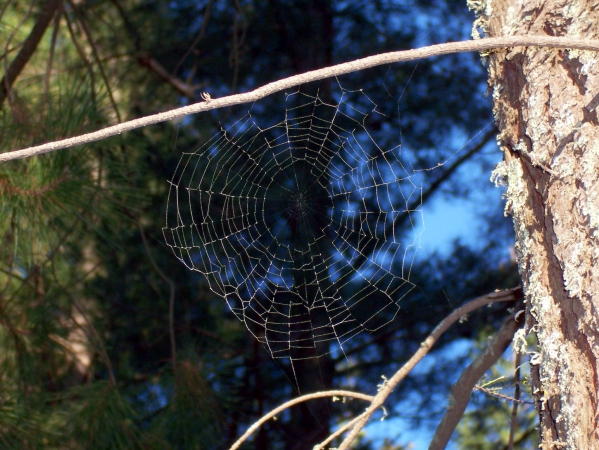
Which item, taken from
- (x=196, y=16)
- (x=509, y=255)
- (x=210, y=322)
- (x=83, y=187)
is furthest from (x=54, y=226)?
(x=509, y=255)

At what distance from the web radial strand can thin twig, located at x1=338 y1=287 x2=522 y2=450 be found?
0.72m

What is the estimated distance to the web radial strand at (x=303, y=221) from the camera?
1789mm

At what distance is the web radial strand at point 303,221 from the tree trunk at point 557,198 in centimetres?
99

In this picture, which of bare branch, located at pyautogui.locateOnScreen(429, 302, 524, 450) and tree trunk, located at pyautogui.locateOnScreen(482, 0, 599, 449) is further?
bare branch, located at pyautogui.locateOnScreen(429, 302, 524, 450)

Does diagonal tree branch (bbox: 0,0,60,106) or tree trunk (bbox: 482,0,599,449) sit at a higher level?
diagonal tree branch (bbox: 0,0,60,106)

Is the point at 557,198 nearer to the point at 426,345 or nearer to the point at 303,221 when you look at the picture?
the point at 426,345

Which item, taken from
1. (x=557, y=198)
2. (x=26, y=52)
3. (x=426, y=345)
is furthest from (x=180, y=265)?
(x=557, y=198)

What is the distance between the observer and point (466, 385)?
1062 millimetres

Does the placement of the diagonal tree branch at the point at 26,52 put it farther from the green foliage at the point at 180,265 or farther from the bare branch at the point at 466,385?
the bare branch at the point at 466,385

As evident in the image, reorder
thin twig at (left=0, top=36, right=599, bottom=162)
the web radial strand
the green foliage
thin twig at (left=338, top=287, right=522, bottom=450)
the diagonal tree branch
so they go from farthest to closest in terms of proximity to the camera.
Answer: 1. the web radial strand
2. the green foliage
3. the diagonal tree branch
4. thin twig at (left=338, top=287, right=522, bottom=450)
5. thin twig at (left=0, top=36, right=599, bottom=162)

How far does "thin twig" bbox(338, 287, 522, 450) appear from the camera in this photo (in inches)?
37.8

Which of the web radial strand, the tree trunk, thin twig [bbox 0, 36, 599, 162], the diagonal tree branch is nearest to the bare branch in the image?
the tree trunk

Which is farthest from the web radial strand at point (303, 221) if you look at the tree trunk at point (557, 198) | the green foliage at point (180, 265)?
the tree trunk at point (557, 198)

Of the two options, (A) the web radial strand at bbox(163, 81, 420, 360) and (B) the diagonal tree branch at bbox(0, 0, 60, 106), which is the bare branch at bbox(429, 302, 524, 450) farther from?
(B) the diagonal tree branch at bbox(0, 0, 60, 106)
